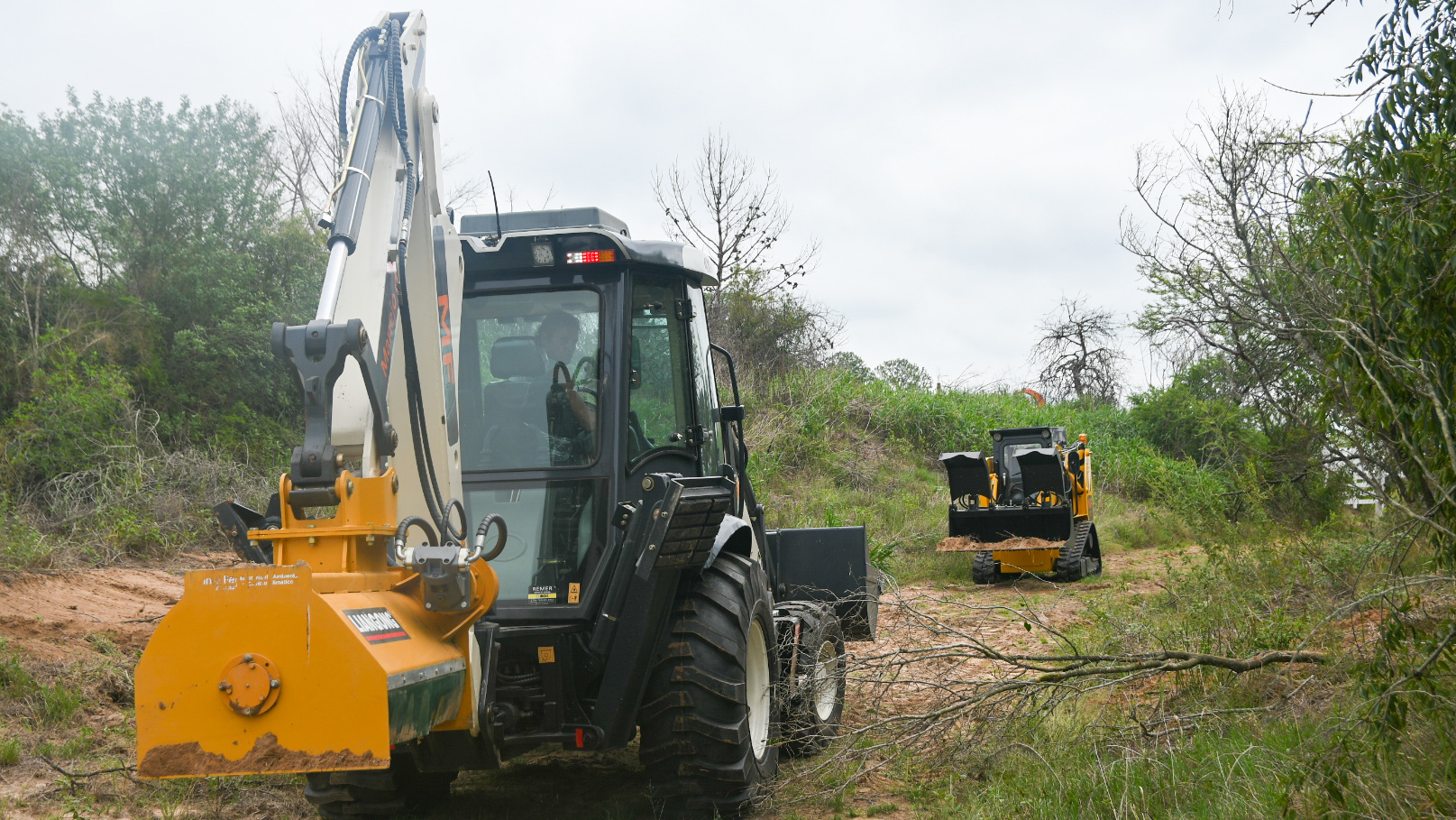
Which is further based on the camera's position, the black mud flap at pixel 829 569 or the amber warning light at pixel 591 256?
the black mud flap at pixel 829 569

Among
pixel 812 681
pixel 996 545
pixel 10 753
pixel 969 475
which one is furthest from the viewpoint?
pixel 969 475

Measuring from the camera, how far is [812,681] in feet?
17.9

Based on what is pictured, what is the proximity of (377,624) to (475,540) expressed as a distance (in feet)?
2.39

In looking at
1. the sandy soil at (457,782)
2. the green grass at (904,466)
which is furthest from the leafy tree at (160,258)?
the green grass at (904,466)

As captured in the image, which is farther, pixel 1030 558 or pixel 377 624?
pixel 1030 558

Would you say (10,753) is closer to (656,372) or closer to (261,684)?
(261,684)

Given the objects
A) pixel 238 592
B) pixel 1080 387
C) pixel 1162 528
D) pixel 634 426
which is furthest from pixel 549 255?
pixel 1080 387

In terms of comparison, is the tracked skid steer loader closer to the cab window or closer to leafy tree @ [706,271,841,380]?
the cab window

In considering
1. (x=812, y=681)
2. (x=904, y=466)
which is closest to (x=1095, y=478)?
(x=904, y=466)

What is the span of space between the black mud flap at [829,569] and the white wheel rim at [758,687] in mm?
1768

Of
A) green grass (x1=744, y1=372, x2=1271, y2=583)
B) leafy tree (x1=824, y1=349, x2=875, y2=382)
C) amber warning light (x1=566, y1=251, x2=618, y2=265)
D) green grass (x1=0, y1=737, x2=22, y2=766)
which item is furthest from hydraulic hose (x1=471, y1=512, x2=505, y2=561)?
leafy tree (x1=824, y1=349, x2=875, y2=382)

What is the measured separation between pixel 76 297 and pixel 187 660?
14.3 metres

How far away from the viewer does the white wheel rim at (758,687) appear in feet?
16.9

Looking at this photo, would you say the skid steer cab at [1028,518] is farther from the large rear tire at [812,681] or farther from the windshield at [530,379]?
the windshield at [530,379]
